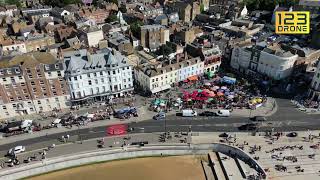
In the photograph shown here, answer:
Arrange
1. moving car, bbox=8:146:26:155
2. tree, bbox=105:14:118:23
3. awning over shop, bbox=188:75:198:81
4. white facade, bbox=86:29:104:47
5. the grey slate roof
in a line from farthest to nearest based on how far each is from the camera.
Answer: tree, bbox=105:14:118:23 → white facade, bbox=86:29:104:47 → awning over shop, bbox=188:75:198:81 → the grey slate roof → moving car, bbox=8:146:26:155

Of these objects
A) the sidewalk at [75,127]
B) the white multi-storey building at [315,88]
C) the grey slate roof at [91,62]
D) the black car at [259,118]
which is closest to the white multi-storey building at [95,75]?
the grey slate roof at [91,62]

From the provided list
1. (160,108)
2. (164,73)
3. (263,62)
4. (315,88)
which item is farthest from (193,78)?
(315,88)

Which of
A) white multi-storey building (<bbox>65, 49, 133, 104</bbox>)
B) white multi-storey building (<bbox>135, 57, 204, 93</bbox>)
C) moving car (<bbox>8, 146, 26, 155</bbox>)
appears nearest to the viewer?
moving car (<bbox>8, 146, 26, 155</bbox>)

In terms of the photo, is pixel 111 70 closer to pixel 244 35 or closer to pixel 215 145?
pixel 215 145

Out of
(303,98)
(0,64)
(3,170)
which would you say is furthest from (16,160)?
(303,98)

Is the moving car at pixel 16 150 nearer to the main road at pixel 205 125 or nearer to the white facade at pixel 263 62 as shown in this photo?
the main road at pixel 205 125

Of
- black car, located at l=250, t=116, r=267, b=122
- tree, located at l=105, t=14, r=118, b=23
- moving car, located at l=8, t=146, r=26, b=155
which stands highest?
tree, located at l=105, t=14, r=118, b=23

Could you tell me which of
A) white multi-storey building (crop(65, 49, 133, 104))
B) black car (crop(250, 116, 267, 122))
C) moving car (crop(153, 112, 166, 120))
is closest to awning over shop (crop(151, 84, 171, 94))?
white multi-storey building (crop(65, 49, 133, 104))

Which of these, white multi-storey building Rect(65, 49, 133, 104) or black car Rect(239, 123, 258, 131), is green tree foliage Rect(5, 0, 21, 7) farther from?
black car Rect(239, 123, 258, 131)
